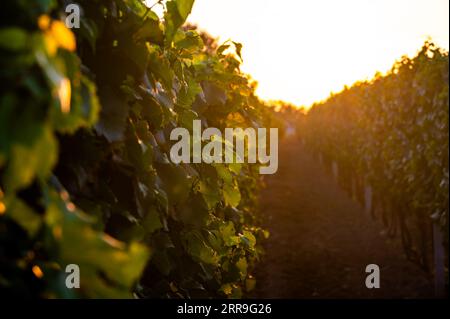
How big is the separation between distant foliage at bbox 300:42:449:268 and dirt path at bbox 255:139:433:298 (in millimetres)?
427

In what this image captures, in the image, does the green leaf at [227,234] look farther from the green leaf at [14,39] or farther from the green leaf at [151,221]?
the green leaf at [14,39]

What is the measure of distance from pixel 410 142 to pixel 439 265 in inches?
83.1

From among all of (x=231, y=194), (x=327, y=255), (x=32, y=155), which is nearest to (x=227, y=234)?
(x=231, y=194)

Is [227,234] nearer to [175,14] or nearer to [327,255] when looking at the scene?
[175,14]

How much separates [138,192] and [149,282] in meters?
0.57

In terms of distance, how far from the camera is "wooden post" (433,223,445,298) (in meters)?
7.56

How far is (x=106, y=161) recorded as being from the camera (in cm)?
177

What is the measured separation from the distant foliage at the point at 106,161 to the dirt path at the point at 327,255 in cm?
503

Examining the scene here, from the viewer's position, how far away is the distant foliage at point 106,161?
833 mm

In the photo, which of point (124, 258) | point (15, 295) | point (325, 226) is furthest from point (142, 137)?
point (325, 226)

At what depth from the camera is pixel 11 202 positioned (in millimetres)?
934

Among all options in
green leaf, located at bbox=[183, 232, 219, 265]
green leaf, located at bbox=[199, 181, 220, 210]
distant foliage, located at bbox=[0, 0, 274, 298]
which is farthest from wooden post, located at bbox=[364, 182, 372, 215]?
green leaf, located at bbox=[183, 232, 219, 265]

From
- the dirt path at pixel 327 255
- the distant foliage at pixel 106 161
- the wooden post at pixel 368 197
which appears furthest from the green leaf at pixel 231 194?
the wooden post at pixel 368 197
